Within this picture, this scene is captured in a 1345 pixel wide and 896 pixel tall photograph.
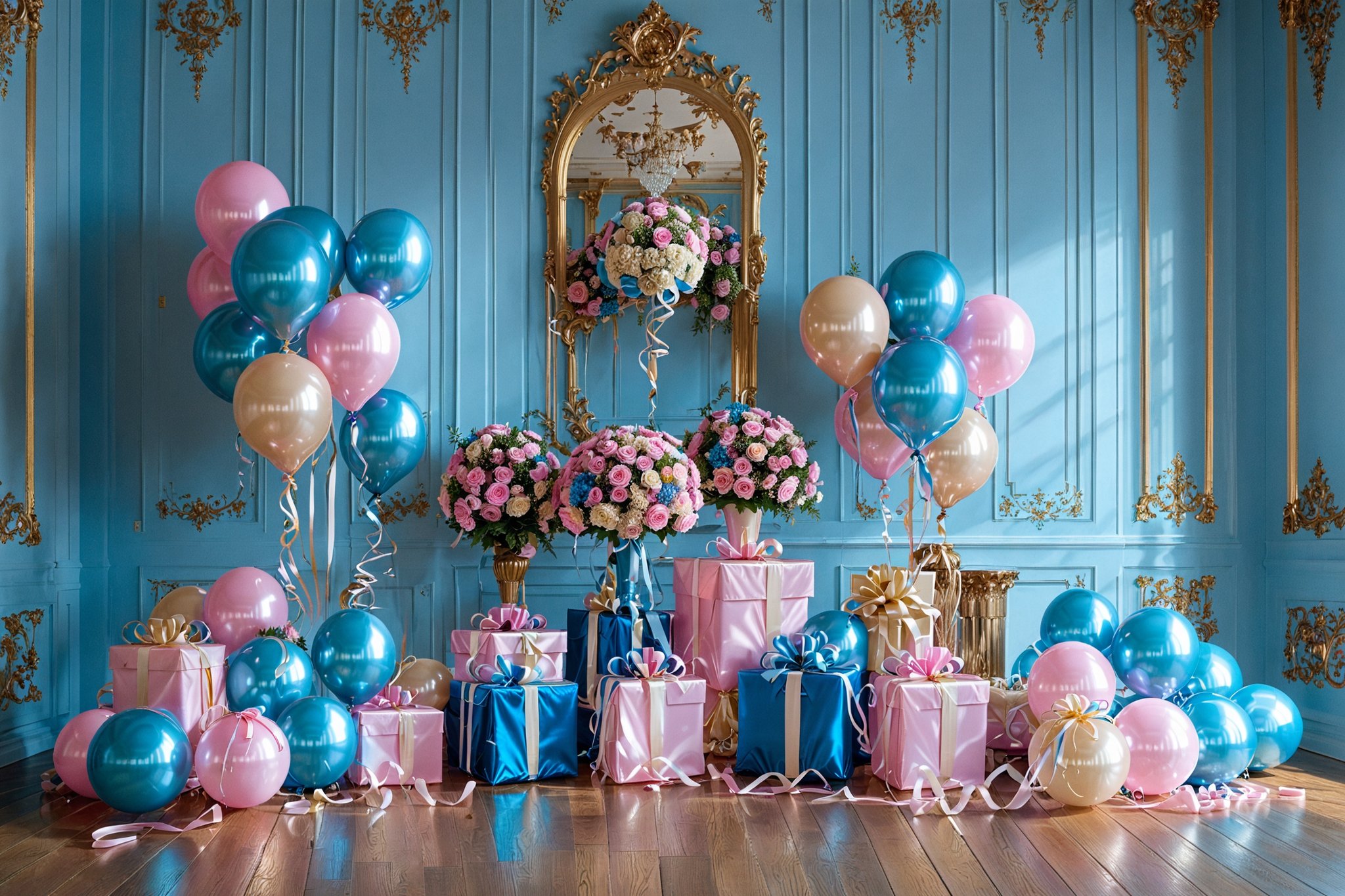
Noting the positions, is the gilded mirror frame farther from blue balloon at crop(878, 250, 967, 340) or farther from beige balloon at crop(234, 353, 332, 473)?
beige balloon at crop(234, 353, 332, 473)

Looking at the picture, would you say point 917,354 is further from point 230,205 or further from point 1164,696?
point 230,205

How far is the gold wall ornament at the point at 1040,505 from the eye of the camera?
526cm

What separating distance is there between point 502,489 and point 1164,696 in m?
2.56

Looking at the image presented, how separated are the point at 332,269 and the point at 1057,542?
11.1 ft

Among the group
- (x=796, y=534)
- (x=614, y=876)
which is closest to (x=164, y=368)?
(x=796, y=534)

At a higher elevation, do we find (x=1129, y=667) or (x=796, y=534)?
(x=796, y=534)

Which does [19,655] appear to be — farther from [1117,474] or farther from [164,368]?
[1117,474]

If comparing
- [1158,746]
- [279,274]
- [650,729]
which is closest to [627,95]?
[279,274]

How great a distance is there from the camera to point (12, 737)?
4.51m

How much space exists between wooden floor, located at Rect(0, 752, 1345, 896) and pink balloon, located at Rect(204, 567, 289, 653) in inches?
24.3

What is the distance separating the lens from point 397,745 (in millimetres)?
3955

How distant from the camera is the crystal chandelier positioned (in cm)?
521

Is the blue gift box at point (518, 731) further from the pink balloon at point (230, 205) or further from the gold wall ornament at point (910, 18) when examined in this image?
the gold wall ornament at point (910, 18)

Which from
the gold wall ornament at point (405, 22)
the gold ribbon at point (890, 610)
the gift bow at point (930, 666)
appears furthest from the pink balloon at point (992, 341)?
the gold wall ornament at point (405, 22)
